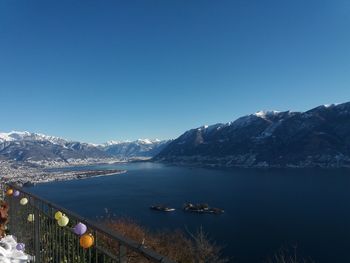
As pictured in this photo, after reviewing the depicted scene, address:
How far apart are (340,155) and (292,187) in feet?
326

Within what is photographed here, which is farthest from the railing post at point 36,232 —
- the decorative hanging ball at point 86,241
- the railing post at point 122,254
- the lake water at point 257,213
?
the lake water at point 257,213

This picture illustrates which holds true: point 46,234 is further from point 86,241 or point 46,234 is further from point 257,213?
point 257,213

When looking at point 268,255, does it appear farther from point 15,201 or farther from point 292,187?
point 292,187

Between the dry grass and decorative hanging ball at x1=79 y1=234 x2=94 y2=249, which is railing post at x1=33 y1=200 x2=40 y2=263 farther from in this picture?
the dry grass

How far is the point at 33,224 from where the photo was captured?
587cm

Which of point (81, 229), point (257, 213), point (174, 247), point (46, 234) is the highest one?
point (81, 229)

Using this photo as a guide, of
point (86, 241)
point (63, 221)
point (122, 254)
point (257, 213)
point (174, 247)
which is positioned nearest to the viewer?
point (122, 254)

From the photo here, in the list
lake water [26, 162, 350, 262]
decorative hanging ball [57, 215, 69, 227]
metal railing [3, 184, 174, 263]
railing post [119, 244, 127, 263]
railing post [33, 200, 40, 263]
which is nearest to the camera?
railing post [119, 244, 127, 263]

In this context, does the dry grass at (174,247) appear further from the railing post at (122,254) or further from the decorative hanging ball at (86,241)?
the railing post at (122,254)

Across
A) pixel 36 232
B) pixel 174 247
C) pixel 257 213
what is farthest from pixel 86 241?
pixel 257 213

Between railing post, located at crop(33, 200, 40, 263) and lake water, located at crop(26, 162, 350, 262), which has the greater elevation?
railing post, located at crop(33, 200, 40, 263)

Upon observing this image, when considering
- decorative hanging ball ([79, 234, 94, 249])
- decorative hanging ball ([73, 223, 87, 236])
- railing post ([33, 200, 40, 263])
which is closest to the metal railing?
railing post ([33, 200, 40, 263])

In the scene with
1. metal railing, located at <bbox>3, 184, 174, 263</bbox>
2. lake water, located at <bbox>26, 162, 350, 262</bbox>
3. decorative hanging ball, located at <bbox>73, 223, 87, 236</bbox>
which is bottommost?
lake water, located at <bbox>26, 162, 350, 262</bbox>

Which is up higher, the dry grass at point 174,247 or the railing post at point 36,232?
the railing post at point 36,232
